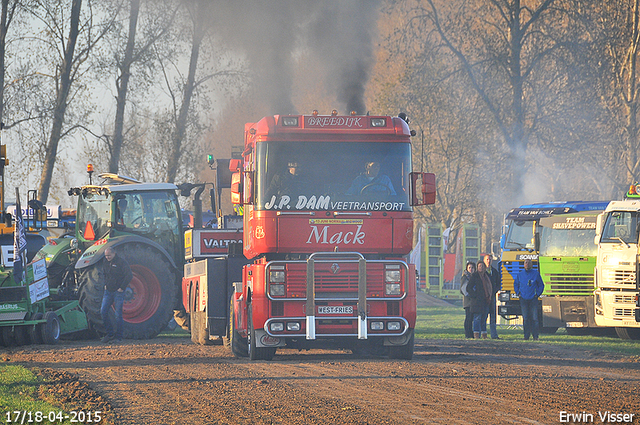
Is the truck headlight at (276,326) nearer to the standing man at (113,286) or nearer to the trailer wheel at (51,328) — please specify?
the standing man at (113,286)

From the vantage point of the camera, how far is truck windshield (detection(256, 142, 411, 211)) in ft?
42.4

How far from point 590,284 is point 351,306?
971 cm

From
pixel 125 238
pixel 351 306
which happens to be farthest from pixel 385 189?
pixel 125 238

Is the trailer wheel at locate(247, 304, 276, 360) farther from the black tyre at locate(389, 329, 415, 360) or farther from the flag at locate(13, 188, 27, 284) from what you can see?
the flag at locate(13, 188, 27, 284)

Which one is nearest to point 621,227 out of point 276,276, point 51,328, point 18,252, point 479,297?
point 479,297

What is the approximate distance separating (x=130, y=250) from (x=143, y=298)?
105 cm

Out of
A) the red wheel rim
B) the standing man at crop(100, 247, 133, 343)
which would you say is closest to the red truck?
the standing man at crop(100, 247, 133, 343)

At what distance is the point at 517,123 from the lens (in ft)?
126

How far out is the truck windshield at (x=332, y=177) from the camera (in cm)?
1292

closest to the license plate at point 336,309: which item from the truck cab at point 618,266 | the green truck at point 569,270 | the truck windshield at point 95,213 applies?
the truck cab at point 618,266

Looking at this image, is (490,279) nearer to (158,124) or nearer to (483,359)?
(483,359)

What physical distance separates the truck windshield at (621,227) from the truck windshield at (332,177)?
282 inches

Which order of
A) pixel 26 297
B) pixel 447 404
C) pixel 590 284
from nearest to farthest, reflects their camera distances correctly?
pixel 447 404 < pixel 26 297 < pixel 590 284

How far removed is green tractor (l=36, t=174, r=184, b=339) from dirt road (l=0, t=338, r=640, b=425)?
2.28 m
